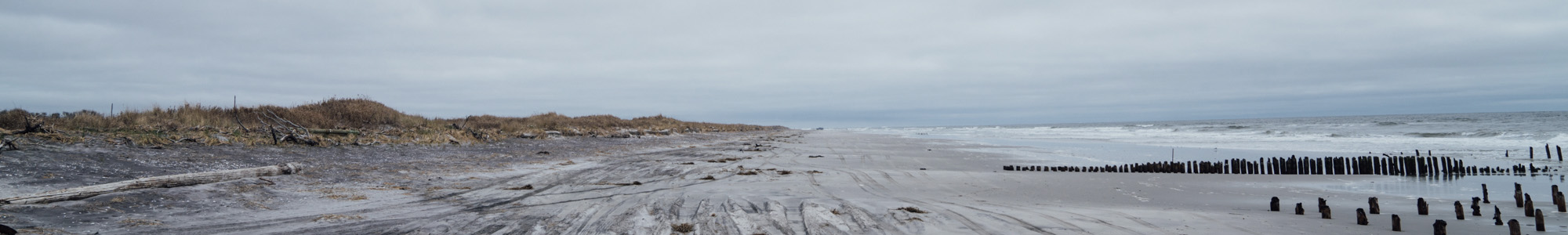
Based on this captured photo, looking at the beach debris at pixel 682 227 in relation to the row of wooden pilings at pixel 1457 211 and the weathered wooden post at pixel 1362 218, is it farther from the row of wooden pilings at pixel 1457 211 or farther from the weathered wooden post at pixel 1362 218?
the weathered wooden post at pixel 1362 218

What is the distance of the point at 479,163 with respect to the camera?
12.7m

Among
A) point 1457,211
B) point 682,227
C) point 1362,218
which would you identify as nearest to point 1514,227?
point 1362,218

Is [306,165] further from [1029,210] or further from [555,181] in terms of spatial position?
[1029,210]

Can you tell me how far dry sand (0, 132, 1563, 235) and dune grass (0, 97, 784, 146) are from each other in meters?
1.69

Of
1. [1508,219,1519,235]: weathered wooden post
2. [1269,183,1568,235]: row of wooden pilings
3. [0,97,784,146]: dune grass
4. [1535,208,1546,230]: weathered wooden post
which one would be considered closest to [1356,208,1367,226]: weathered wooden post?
[1269,183,1568,235]: row of wooden pilings

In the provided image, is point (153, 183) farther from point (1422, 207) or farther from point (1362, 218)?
point (1422, 207)

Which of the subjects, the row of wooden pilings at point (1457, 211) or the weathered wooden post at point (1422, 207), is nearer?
the row of wooden pilings at point (1457, 211)

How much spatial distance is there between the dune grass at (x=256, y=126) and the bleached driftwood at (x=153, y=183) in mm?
3824

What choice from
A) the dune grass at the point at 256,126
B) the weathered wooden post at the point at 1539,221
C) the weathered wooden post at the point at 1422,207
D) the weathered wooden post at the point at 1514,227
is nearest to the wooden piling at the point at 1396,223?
the weathered wooden post at the point at 1514,227

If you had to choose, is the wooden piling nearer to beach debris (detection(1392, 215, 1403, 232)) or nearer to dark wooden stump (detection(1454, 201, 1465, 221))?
beach debris (detection(1392, 215, 1403, 232))

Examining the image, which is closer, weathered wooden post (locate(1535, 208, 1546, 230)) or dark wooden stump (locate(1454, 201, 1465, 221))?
weathered wooden post (locate(1535, 208, 1546, 230))

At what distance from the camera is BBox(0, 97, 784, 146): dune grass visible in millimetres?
10906

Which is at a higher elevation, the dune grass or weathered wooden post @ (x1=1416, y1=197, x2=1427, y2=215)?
the dune grass

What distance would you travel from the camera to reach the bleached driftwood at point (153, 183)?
5.81m
